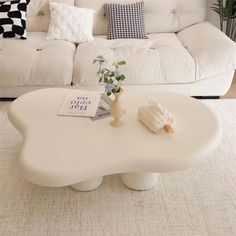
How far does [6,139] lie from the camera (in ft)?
6.75

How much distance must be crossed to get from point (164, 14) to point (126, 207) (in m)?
1.87

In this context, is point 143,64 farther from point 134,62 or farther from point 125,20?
point 125,20

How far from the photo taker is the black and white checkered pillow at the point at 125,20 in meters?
2.56

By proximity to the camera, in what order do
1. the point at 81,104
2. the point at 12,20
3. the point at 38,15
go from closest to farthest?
the point at 81,104 < the point at 12,20 < the point at 38,15

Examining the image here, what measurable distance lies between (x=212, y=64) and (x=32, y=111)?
138 cm

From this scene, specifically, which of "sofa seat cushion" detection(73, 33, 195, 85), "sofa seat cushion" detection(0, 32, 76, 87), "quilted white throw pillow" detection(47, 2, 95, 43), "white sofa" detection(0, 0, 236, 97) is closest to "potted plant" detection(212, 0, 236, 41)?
"white sofa" detection(0, 0, 236, 97)

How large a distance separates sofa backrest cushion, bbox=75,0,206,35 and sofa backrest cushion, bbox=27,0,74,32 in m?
0.25

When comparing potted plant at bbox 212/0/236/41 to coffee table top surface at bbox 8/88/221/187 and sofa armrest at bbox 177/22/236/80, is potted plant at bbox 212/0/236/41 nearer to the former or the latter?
sofa armrest at bbox 177/22/236/80

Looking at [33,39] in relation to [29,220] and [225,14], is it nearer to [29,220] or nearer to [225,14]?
[29,220]

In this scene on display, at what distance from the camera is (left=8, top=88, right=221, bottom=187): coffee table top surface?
1.30 meters

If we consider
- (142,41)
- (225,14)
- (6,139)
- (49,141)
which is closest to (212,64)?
(142,41)

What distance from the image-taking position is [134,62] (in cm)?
224

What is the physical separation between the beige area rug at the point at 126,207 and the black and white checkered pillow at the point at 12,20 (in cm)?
119

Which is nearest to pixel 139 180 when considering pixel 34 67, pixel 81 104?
pixel 81 104
